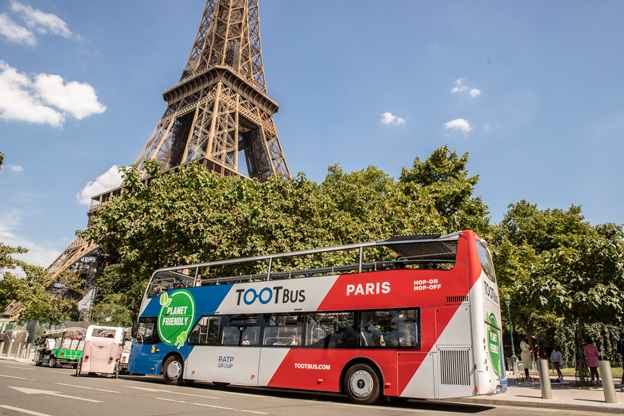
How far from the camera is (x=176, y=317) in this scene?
13.8 meters

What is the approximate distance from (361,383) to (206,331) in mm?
5294

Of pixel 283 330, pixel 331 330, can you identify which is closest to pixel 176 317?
pixel 283 330

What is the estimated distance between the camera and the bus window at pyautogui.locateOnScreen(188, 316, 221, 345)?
12.8 m

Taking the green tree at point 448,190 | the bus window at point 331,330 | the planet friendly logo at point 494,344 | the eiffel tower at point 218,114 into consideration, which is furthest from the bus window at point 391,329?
the eiffel tower at point 218,114

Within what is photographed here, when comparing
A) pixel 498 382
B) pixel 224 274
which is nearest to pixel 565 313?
pixel 498 382

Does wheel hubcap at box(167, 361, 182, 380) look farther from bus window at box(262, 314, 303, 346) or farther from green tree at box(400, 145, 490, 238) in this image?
green tree at box(400, 145, 490, 238)

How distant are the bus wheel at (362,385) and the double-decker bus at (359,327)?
0.08ft

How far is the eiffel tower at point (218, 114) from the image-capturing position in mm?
44781

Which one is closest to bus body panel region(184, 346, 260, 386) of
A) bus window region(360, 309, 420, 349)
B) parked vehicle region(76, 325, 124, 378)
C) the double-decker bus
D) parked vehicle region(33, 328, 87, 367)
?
the double-decker bus

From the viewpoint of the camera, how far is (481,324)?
8.91 m

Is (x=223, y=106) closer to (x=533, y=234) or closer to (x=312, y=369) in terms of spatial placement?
(x=533, y=234)

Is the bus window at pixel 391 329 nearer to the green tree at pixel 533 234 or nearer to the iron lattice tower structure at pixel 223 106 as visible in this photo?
the green tree at pixel 533 234

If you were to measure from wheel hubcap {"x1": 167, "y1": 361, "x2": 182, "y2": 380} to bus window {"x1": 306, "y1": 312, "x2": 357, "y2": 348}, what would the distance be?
4.96 metres

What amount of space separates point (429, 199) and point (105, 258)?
4542 centimetres
